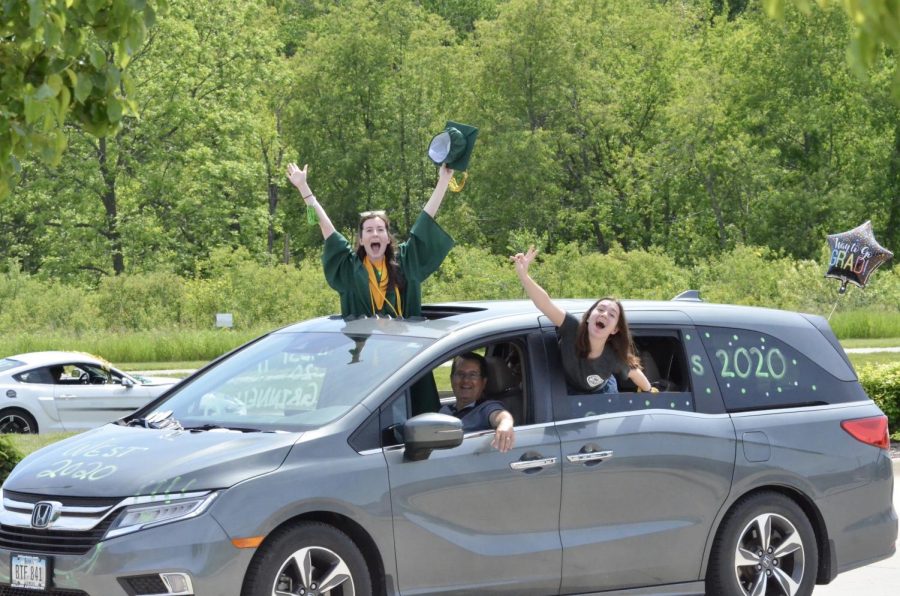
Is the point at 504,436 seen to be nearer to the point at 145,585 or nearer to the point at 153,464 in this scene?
the point at 153,464

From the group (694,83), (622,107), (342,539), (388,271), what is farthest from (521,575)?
(622,107)

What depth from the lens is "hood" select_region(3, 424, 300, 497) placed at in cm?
647

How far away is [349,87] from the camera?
74875 mm

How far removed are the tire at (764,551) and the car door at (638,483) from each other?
133mm

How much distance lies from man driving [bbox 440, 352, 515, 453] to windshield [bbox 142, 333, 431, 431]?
0.40 metres

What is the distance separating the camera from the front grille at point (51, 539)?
6406 millimetres

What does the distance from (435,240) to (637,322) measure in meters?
1.32

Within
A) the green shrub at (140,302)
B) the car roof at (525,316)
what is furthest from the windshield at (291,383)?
the green shrub at (140,302)

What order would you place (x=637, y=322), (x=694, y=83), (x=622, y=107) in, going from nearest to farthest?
(x=637, y=322)
(x=694, y=83)
(x=622, y=107)

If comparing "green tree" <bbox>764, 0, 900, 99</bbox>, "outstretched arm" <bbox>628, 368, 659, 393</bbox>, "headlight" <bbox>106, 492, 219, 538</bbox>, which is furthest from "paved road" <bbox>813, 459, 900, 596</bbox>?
"green tree" <bbox>764, 0, 900, 99</bbox>

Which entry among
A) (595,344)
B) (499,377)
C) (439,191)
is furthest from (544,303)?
(439,191)

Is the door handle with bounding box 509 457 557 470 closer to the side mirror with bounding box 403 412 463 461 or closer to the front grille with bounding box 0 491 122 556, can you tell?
the side mirror with bounding box 403 412 463 461

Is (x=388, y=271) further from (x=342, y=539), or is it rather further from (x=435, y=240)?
(x=342, y=539)

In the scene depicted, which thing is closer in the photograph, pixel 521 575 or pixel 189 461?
pixel 189 461
